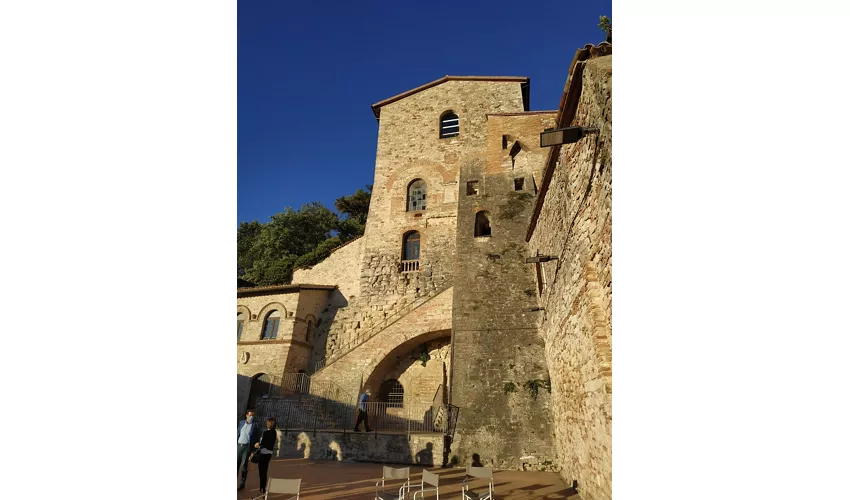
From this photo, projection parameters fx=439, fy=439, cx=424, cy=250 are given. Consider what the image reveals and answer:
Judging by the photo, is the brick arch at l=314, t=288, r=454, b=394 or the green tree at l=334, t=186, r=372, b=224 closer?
the brick arch at l=314, t=288, r=454, b=394

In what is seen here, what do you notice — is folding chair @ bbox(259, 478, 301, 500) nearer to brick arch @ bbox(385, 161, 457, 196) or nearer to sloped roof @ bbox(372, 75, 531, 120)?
brick arch @ bbox(385, 161, 457, 196)

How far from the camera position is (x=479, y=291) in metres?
11.2

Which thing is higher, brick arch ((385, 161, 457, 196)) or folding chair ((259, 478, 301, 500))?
brick arch ((385, 161, 457, 196))

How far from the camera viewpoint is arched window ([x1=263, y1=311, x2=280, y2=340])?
1792 centimetres

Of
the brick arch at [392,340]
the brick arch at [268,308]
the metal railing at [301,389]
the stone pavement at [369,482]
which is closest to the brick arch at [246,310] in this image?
the brick arch at [268,308]

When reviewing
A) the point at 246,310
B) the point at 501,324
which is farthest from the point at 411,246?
the point at 501,324

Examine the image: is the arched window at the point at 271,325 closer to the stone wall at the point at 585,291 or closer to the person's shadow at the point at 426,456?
the person's shadow at the point at 426,456

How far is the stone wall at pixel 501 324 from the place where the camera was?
8898 mm

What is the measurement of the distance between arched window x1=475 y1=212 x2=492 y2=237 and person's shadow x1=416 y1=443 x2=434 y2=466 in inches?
239

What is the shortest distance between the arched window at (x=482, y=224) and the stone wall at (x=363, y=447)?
6032 millimetres

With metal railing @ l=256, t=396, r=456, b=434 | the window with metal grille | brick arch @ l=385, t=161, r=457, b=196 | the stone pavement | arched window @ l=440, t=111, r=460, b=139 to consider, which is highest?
arched window @ l=440, t=111, r=460, b=139

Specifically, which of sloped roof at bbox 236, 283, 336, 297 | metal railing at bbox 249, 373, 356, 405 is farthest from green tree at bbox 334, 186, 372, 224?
metal railing at bbox 249, 373, 356, 405

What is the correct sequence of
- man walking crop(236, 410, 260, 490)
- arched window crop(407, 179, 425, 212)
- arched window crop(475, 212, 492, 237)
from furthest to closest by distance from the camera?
arched window crop(407, 179, 425, 212) < arched window crop(475, 212, 492, 237) < man walking crop(236, 410, 260, 490)
